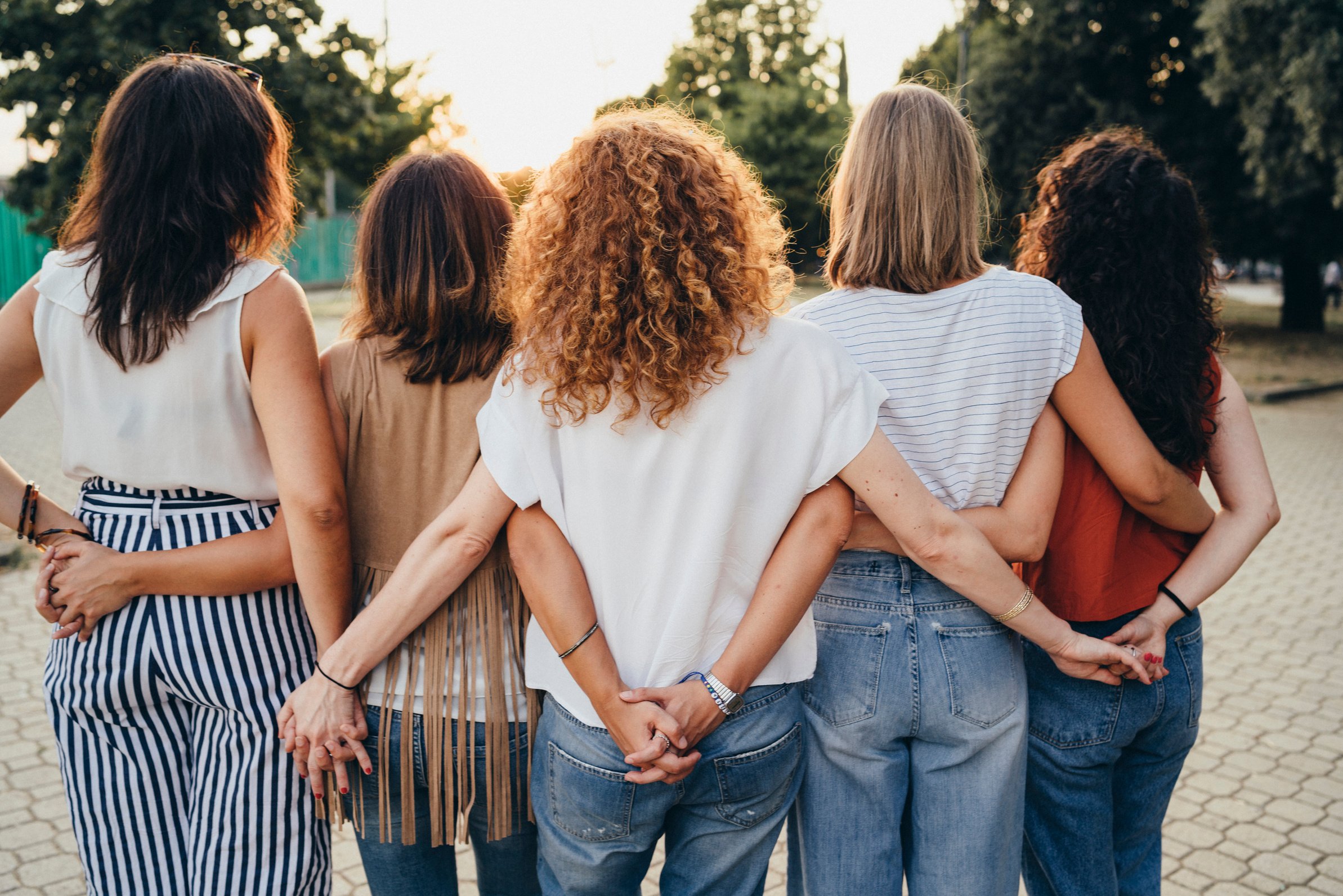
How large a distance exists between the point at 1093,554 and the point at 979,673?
411mm

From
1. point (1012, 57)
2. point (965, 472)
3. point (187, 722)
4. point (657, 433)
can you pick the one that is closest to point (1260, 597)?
point (965, 472)

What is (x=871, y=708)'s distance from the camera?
1885 mm

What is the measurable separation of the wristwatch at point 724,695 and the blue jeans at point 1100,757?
2.67 ft

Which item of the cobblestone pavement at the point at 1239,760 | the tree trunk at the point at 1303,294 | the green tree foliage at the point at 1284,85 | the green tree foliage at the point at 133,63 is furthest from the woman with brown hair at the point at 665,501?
the tree trunk at the point at 1303,294

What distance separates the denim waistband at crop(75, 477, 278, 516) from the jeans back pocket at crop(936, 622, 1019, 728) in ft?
4.49

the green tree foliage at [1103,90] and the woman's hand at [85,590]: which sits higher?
the green tree foliage at [1103,90]

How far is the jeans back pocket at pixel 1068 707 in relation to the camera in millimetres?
2043

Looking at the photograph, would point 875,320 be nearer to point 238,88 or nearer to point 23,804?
point 238,88

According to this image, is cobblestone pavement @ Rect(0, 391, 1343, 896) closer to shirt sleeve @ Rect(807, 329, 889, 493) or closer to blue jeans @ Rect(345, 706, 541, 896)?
blue jeans @ Rect(345, 706, 541, 896)

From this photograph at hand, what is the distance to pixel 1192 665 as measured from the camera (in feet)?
6.97

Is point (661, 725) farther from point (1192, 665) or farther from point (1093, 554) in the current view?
point (1192, 665)

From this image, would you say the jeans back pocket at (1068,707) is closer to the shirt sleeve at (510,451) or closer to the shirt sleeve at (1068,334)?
the shirt sleeve at (1068,334)

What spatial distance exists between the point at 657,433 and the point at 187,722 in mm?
1109

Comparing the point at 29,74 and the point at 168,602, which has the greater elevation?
the point at 29,74
